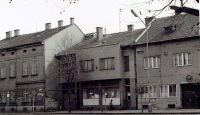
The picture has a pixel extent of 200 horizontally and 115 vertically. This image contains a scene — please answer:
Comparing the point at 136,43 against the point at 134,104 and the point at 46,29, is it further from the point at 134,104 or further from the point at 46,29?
the point at 46,29

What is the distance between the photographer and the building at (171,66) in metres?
39.5

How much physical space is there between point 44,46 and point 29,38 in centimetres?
671

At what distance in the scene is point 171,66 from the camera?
4128cm

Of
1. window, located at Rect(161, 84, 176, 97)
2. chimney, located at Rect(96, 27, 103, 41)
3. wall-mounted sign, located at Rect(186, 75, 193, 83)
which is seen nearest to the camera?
wall-mounted sign, located at Rect(186, 75, 193, 83)

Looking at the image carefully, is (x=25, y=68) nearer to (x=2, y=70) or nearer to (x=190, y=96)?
(x=2, y=70)

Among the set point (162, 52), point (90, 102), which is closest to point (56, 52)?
point (90, 102)

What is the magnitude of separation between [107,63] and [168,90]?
355 inches

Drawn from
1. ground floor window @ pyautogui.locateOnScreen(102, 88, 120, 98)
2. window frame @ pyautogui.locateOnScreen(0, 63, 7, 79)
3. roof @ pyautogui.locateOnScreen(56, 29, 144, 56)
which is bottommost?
ground floor window @ pyautogui.locateOnScreen(102, 88, 120, 98)

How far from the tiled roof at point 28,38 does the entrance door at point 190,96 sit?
879 inches

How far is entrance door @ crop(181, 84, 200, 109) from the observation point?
3928 centimetres

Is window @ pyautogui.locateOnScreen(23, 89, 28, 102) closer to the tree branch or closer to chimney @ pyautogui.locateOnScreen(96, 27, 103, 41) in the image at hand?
chimney @ pyautogui.locateOnScreen(96, 27, 103, 41)

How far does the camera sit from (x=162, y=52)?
4206 centimetres

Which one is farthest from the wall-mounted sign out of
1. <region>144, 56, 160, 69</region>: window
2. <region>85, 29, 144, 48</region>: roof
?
<region>85, 29, 144, 48</region>: roof

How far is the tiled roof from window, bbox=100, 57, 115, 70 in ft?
34.6
